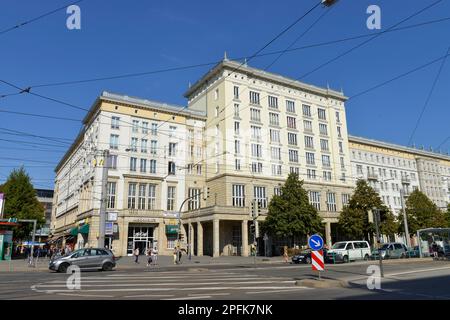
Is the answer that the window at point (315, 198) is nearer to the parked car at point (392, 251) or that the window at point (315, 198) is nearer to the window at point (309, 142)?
the window at point (309, 142)

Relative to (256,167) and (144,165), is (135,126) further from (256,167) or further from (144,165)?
(256,167)

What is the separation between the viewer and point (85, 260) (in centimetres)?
2434

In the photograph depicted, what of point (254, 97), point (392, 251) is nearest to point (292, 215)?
point (392, 251)

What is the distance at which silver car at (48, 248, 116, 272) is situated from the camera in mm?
23812

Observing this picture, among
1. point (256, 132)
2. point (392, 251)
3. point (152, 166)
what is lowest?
point (392, 251)

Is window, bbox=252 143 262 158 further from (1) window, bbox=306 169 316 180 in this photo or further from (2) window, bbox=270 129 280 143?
(1) window, bbox=306 169 316 180

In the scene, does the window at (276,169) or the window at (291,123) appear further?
the window at (291,123)

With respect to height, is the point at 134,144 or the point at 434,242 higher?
the point at 134,144

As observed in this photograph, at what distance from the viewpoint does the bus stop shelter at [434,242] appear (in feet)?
114

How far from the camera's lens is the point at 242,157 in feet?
175

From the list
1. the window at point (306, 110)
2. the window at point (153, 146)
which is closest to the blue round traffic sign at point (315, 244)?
the window at point (153, 146)

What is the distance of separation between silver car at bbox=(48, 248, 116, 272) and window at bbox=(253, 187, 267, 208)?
29.9m

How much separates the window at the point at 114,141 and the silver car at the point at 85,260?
2634cm

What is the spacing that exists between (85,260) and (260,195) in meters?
32.4
